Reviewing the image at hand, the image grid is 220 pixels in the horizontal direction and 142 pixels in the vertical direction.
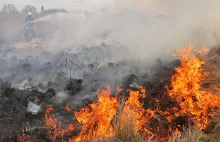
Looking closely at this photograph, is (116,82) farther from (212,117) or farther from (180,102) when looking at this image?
(212,117)

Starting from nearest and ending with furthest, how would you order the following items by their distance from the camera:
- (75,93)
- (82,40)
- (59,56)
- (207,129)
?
(207,129) → (75,93) → (59,56) → (82,40)

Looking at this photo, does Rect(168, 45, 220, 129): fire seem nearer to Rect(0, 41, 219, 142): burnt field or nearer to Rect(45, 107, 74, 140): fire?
Rect(0, 41, 219, 142): burnt field

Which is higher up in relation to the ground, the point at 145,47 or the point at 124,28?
the point at 124,28

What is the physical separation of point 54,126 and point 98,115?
1.63 m

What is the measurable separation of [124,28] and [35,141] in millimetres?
12621

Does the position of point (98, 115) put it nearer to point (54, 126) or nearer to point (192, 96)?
point (54, 126)

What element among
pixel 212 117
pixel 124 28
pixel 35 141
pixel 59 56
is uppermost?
pixel 124 28

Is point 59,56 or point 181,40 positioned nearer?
point 59,56

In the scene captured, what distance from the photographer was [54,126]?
34.0ft

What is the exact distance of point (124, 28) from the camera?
20609 mm

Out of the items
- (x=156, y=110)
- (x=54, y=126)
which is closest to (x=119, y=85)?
(x=156, y=110)

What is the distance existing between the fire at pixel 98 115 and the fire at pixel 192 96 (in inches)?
96.9

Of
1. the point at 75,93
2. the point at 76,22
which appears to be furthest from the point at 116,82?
the point at 76,22

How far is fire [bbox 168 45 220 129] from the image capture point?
1023 cm
